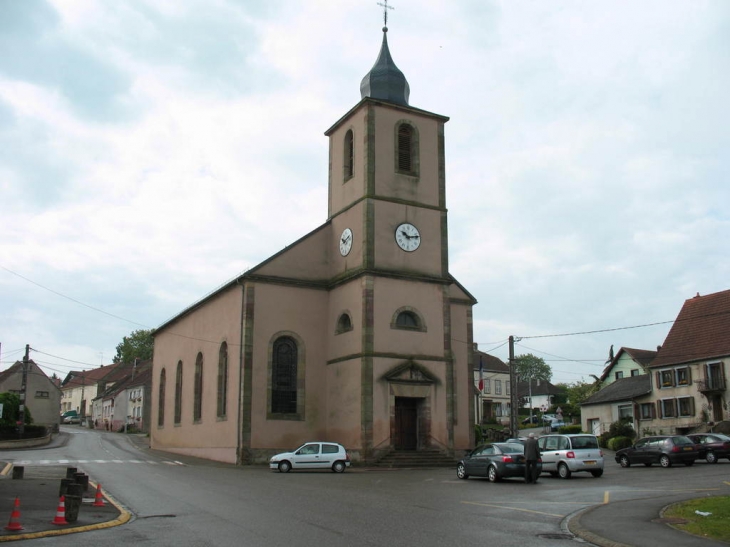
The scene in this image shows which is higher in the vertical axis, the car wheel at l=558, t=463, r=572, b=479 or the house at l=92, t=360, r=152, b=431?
the house at l=92, t=360, r=152, b=431

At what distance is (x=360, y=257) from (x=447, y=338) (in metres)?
5.56

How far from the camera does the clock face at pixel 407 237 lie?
3525cm

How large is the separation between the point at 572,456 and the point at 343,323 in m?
13.8

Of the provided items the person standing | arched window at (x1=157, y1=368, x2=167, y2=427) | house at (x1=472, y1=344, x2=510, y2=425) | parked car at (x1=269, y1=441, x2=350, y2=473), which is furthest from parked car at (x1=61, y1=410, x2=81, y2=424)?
the person standing

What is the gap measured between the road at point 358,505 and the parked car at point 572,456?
0.40m

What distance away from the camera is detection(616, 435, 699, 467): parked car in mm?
29500

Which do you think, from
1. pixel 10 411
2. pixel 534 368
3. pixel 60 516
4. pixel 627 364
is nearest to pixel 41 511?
pixel 60 516

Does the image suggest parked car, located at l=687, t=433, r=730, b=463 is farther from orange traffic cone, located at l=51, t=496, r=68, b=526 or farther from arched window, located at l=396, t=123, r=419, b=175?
orange traffic cone, located at l=51, t=496, r=68, b=526

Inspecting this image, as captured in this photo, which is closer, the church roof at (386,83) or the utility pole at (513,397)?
the utility pole at (513,397)

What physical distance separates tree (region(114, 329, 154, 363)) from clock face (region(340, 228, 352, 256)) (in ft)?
266

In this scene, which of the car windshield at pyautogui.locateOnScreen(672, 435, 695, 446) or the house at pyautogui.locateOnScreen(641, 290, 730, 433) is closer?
the car windshield at pyautogui.locateOnScreen(672, 435, 695, 446)

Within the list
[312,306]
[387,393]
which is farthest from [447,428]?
[312,306]

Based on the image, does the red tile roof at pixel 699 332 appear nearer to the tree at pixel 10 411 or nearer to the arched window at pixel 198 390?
the arched window at pixel 198 390

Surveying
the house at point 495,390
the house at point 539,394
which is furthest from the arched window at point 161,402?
the house at point 539,394
